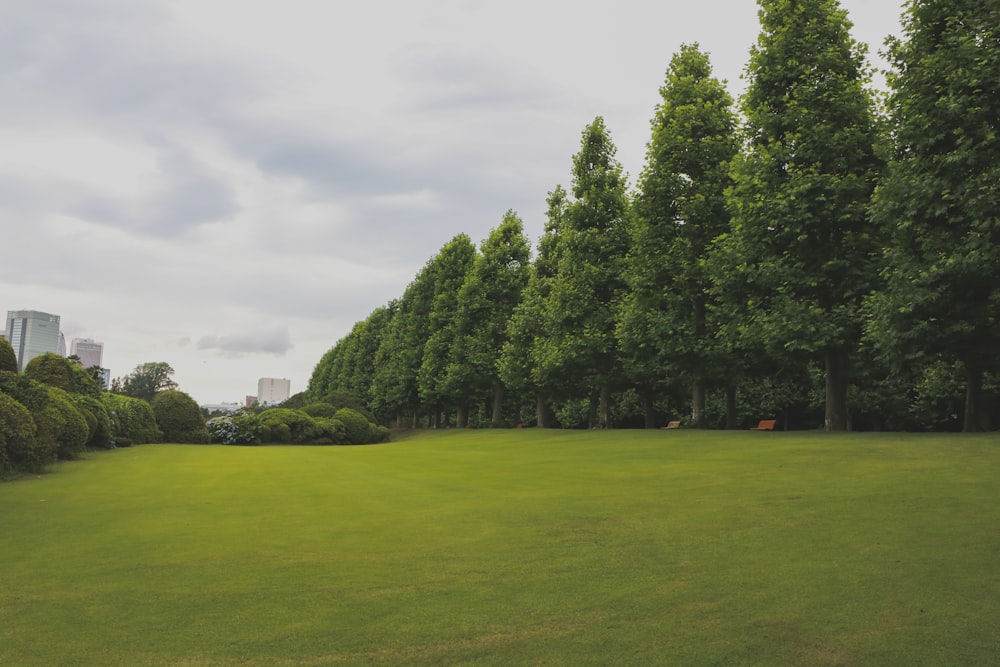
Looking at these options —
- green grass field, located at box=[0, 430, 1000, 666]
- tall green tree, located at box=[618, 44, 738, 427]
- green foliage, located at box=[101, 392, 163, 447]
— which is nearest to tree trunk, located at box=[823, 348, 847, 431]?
tall green tree, located at box=[618, 44, 738, 427]

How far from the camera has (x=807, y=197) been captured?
2091 cm

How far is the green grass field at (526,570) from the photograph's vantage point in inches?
210

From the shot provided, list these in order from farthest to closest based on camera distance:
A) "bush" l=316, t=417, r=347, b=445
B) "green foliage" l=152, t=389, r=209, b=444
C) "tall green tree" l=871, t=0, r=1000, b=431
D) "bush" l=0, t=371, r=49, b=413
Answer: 1. "bush" l=316, t=417, r=347, b=445
2. "green foliage" l=152, t=389, r=209, b=444
3. "bush" l=0, t=371, r=49, b=413
4. "tall green tree" l=871, t=0, r=1000, b=431

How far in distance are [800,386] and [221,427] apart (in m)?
31.1

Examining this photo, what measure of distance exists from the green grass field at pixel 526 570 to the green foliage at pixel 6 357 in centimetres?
927

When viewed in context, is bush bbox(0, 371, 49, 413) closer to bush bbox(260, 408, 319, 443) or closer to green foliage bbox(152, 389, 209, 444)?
green foliage bbox(152, 389, 209, 444)

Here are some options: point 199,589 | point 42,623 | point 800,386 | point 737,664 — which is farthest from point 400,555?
point 800,386

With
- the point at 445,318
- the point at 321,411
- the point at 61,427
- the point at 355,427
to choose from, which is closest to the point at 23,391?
the point at 61,427

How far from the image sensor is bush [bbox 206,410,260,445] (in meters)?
38.5

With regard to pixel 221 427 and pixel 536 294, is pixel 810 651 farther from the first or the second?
pixel 221 427

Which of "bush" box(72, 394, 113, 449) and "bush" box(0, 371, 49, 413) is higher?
"bush" box(0, 371, 49, 413)

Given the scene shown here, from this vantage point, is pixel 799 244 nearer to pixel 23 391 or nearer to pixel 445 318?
pixel 23 391

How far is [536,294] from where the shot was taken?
37.4 meters

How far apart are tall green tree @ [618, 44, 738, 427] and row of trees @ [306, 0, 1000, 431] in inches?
3.0
